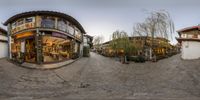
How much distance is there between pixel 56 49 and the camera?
5641mm

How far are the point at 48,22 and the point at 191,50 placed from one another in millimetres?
7392

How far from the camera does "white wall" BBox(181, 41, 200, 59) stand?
32.5 feet

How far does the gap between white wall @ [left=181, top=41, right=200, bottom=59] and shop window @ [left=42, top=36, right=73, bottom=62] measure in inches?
233

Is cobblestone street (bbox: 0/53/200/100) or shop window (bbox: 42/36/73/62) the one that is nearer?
cobblestone street (bbox: 0/53/200/100)

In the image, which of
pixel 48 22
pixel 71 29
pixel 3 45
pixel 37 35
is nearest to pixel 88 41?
pixel 71 29

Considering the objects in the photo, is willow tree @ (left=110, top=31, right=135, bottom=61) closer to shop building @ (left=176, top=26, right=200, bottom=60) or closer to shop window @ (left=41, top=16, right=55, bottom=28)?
shop window @ (left=41, top=16, right=55, bottom=28)

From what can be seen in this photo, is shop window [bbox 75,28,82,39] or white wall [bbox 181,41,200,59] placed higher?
shop window [bbox 75,28,82,39]

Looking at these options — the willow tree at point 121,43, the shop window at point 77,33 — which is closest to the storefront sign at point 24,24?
the shop window at point 77,33

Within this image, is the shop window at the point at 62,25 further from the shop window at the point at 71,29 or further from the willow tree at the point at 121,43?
the willow tree at the point at 121,43

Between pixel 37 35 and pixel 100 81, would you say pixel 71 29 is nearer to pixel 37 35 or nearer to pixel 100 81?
pixel 37 35

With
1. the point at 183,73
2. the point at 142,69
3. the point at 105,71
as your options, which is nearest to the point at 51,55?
the point at 105,71

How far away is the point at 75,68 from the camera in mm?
6109

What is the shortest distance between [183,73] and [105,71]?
8.61ft

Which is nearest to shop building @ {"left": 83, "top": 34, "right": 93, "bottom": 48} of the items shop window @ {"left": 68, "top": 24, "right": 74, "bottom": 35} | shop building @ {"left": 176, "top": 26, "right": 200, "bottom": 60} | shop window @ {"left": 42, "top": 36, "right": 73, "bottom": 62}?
shop window @ {"left": 42, "top": 36, "right": 73, "bottom": 62}
